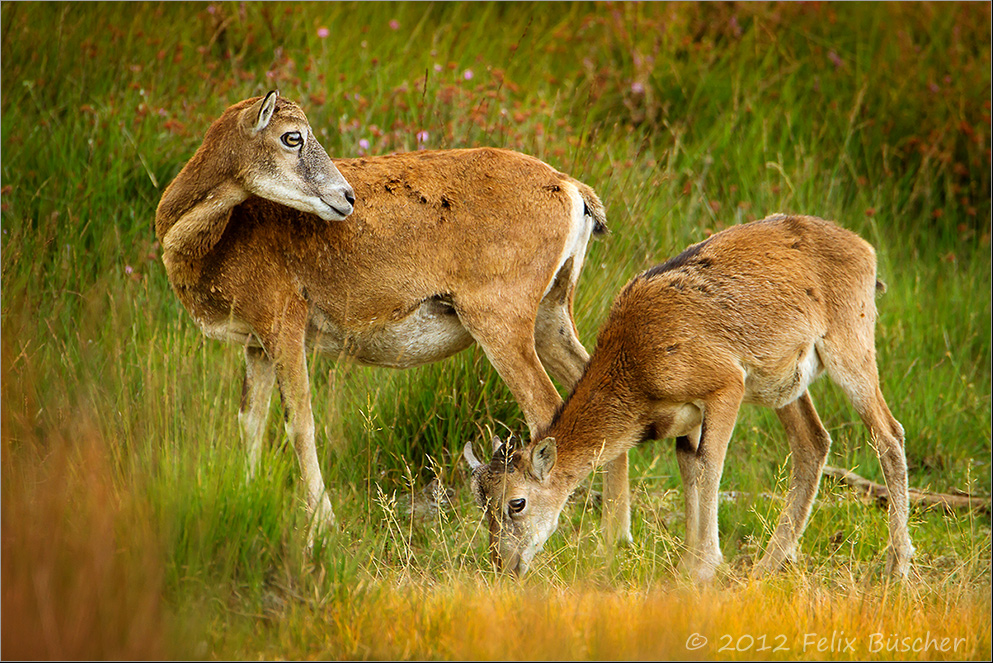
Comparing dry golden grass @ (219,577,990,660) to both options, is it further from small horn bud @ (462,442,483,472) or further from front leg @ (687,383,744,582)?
small horn bud @ (462,442,483,472)

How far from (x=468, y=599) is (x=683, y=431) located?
1.88 metres

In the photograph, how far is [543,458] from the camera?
5.64 m

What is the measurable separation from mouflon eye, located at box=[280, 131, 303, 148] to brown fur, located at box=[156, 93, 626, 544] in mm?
347

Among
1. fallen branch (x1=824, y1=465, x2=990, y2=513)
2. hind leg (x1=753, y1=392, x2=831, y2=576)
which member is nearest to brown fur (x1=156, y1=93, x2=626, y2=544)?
hind leg (x1=753, y1=392, x2=831, y2=576)

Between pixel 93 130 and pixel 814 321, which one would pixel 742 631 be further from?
pixel 93 130

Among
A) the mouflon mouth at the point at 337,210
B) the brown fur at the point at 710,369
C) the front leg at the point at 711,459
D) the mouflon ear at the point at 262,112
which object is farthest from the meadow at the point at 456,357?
the mouflon ear at the point at 262,112

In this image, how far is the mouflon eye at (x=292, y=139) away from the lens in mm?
5590

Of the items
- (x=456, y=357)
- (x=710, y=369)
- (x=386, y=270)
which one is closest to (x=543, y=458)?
(x=710, y=369)

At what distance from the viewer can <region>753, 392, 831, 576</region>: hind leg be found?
6277 millimetres

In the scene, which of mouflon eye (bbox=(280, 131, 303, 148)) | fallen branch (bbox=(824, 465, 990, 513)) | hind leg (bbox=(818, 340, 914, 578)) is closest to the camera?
mouflon eye (bbox=(280, 131, 303, 148))

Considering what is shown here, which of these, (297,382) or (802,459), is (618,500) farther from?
(297,382)

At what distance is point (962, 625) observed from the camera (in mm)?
4488

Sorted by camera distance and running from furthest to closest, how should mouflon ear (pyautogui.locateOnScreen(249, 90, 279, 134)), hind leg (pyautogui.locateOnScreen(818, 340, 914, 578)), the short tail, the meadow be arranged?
the short tail, hind leg (pyautogui.locateOnScreen(818, 340, 914, 578)), mouflon ear (pyautogui.locateOnScreen(249, 90, 279, 134)), the meadow

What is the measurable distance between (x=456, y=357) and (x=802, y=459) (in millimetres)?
2333
